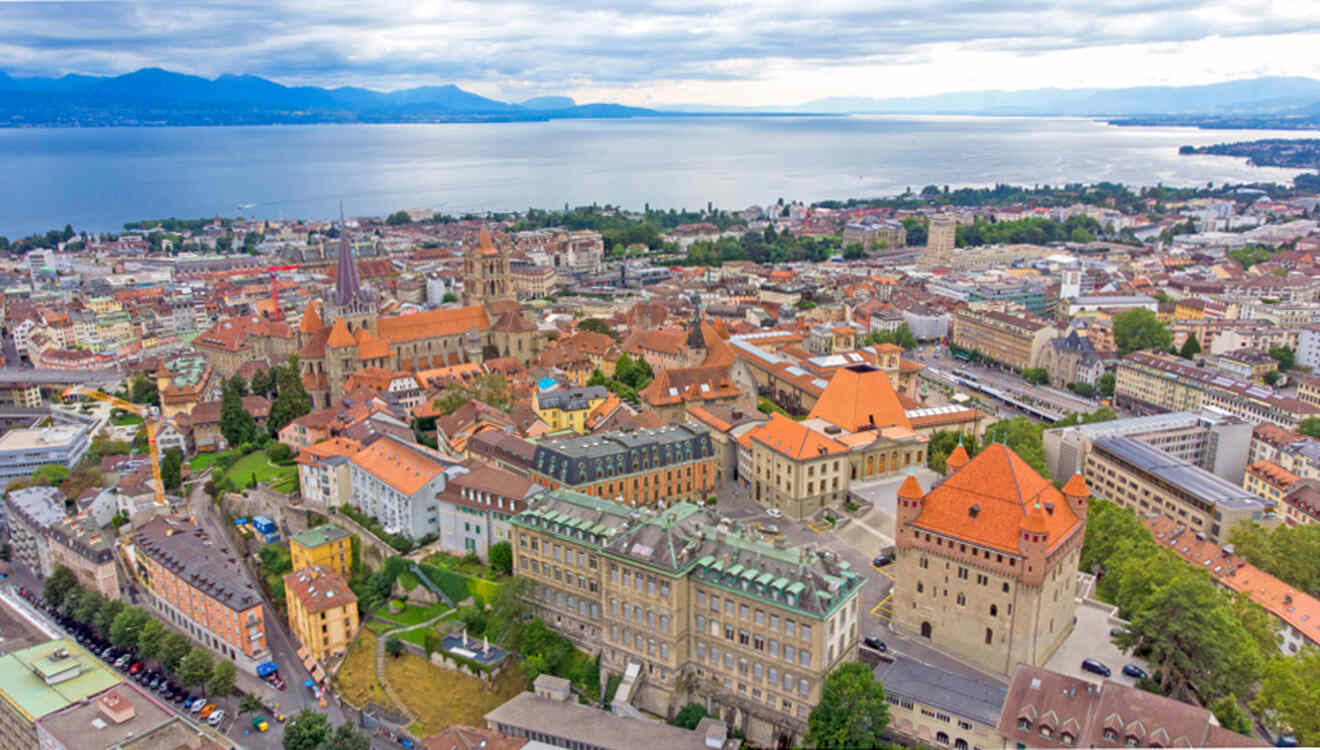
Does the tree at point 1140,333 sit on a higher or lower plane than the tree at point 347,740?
higher

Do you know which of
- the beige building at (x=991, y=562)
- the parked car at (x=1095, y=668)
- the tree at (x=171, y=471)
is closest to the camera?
the beige building at (x=991, y=562)

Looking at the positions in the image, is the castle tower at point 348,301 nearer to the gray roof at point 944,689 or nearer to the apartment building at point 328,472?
the apartment building at point 328,472

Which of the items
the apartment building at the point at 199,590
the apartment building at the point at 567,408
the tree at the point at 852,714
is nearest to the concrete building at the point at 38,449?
the apartment building at the point at 199,590

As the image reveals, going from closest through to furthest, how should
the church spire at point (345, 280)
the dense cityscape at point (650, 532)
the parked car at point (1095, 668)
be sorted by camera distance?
the dense cityscape at point (650, 532), the parked car at point (1095, 668), the church spire at point (345, 280)

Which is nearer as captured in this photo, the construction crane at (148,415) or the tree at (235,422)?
the construction crane at (148,415)

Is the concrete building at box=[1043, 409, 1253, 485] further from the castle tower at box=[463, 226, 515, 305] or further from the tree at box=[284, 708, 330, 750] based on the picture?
the tree at box=[284, 708, 330, 750]

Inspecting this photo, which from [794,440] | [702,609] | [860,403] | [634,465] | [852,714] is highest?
[860,403]

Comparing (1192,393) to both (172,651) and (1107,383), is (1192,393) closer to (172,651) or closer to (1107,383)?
(1107,383)

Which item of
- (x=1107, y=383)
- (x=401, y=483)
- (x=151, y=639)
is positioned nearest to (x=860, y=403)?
(x=401, y=483)
